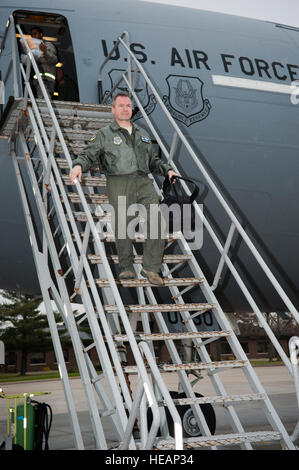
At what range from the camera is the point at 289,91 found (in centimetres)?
713

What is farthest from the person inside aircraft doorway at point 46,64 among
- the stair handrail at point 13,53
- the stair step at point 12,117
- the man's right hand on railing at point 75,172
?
the man's right hand on railing at point 75,172

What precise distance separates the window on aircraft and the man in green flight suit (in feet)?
6.90

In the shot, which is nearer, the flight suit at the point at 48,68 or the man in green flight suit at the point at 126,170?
the man in green flight suit at the point at 126,170

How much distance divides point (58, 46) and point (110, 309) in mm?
4784

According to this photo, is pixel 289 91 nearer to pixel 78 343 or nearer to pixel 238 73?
pixel 238 73

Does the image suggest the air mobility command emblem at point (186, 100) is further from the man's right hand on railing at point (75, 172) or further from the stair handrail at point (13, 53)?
the man's right hand on railing at point (75, 172)

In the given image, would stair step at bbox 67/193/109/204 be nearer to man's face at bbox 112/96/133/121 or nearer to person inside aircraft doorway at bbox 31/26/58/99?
man's face at bbox 112/96/133/121

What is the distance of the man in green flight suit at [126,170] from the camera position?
15.2ft

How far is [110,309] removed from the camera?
4.27 meters

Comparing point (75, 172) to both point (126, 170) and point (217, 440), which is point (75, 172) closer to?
point (126, 170)

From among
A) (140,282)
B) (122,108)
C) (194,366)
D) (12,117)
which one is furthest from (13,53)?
(194,366)

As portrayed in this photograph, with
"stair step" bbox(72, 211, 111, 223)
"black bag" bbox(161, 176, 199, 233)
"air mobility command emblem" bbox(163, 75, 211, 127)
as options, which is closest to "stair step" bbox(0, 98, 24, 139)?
"stair step" bbox(72, 211, 111, 223)

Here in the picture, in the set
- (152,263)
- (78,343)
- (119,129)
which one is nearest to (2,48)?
(119,129)

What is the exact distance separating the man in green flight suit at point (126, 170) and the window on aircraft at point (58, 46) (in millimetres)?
2104
